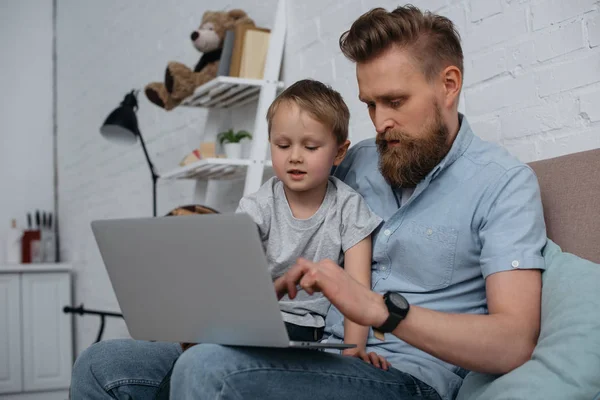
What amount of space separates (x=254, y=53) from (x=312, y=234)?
1313mm

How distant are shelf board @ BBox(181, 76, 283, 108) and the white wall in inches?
107

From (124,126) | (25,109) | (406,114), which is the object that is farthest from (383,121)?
(25,109)

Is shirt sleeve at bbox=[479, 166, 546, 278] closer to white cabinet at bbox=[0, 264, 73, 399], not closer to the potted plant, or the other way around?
the potted plant

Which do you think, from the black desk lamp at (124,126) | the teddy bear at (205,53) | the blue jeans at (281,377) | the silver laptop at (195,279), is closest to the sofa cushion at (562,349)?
the blue jeans at (281,377)

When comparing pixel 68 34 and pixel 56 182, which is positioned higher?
pixel 68 34

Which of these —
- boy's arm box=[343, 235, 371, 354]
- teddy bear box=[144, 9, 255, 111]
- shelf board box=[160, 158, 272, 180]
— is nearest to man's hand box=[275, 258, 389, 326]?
boy's arm box=[343, 235, 371, 354]

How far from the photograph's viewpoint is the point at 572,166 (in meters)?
1.46

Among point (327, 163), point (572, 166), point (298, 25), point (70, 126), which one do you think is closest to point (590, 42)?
point (572, 166)

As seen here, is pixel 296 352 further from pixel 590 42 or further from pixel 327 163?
pixel 590 42

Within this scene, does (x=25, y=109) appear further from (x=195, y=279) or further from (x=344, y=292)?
(x=344, y=292)

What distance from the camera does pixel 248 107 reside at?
3.04m

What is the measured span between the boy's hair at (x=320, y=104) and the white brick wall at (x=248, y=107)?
18.4 inches

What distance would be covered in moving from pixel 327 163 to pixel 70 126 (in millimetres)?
3843

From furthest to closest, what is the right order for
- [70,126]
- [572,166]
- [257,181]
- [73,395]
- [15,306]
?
[70,126], [15,306], [257,181], [73,395], [572,166]
